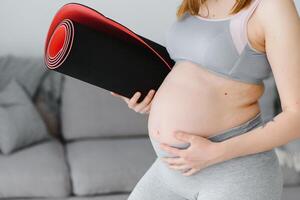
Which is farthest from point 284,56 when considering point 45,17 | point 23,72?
point 45,17

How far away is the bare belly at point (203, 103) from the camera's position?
1.08 m

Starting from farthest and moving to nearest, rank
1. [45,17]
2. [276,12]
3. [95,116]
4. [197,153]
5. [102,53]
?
1. [45,17]
2. [95,116]
3. [102,53]
4. [197,153]
5. [276,12]

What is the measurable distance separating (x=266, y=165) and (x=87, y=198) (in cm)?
124

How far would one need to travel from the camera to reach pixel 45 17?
2896 millimetres

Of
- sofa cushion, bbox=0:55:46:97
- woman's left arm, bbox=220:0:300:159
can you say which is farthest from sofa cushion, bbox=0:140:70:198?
woman's left arm, bbox=220:0:300:159

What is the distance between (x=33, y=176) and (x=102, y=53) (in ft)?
3.71

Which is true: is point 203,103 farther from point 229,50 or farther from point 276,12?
point 276,12

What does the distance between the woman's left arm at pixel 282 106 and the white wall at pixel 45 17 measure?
6.31 feet

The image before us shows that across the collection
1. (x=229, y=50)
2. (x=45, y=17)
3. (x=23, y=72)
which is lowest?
(x=23, y=72)

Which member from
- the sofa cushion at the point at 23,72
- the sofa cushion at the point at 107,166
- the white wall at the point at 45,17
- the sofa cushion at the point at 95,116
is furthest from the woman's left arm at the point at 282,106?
the white wall at the point at 45,17

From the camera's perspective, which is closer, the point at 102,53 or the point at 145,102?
the point at 102,53

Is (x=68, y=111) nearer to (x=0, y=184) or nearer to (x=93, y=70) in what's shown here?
(x=0, y=184)

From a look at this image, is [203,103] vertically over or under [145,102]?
over

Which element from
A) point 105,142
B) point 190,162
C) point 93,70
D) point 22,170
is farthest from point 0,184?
point 190,162
